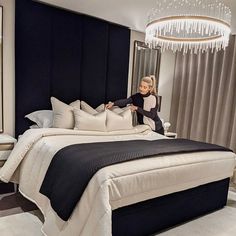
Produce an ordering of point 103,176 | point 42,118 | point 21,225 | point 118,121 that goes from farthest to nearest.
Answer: point 118,121 < point 42,118 < point 21,225 < point 103,176

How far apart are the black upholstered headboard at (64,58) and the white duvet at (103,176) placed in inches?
31.7

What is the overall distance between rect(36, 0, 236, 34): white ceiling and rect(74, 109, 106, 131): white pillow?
1.40 m

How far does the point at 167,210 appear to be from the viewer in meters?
2.32

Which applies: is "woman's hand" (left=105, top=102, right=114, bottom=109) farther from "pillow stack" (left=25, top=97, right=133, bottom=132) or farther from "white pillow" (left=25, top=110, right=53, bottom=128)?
"white pillow" (left=25, top=110, right=53, bottom=128)

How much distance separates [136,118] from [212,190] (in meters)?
1.84

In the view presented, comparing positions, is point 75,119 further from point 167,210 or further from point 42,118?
point 167,210

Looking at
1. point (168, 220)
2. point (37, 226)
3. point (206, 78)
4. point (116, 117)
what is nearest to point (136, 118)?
point (116, 117)

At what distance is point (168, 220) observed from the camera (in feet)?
7.77

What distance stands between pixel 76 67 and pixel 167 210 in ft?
7.89

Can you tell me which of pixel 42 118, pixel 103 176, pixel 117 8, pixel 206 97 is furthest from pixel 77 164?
pixel 206 97

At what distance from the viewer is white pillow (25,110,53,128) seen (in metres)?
3.24

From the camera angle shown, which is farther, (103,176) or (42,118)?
(42,118)

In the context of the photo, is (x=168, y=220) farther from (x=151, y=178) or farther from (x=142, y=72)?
(x=142, y=72)

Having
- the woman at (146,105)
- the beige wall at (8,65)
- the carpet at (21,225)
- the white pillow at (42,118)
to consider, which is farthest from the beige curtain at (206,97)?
the carpet at (21,225)
